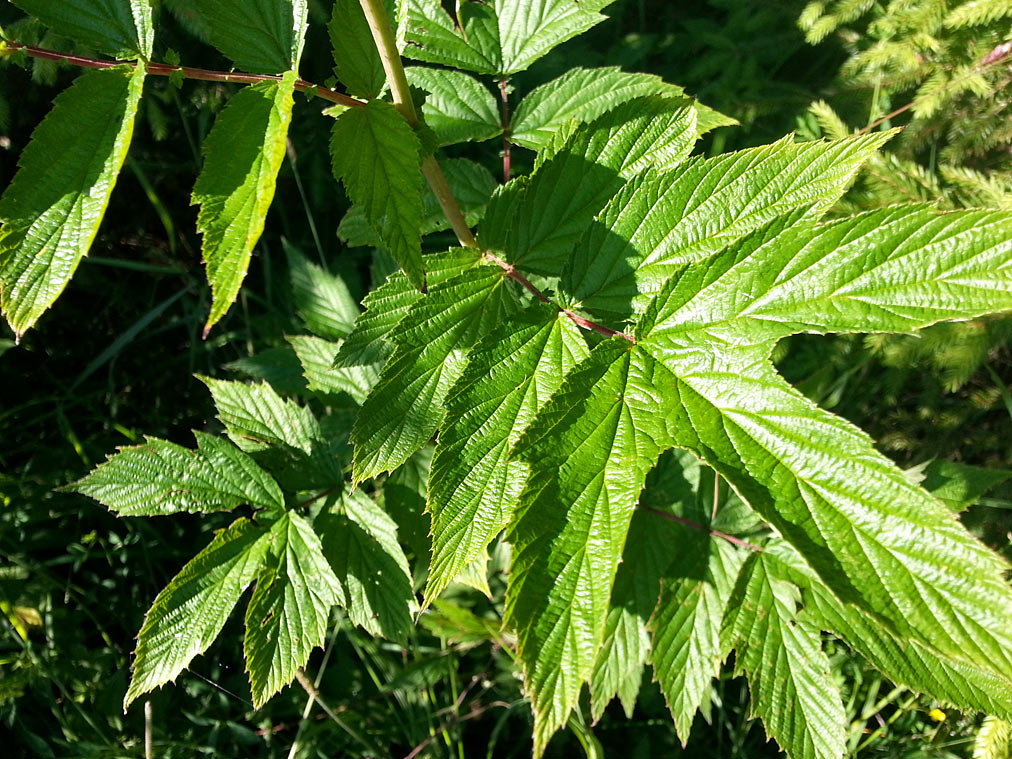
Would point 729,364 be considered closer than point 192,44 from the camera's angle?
Yes

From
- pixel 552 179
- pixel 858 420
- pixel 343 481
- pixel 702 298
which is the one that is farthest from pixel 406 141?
pixel 858 420

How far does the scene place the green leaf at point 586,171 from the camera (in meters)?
1.28

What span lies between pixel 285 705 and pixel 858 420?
82.1 inches

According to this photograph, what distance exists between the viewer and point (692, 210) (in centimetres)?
115

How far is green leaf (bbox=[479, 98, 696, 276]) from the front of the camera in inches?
50.4

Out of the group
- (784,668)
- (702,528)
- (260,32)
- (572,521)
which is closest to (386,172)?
(260,32)

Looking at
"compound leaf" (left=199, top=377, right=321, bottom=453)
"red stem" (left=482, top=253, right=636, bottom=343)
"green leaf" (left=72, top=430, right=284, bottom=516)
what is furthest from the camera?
"compound leaf" (left=199, top=377, right=321, bottom=453)

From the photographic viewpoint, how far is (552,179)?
1302mm

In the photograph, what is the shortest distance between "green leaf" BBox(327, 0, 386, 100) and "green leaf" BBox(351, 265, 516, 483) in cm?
32

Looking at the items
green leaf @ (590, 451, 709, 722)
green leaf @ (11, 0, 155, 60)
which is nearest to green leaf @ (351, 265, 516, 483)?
green leaf @ (11, 0, 155, 60)

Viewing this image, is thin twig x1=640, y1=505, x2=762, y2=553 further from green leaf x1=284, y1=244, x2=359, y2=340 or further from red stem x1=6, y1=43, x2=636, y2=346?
green leaf x1=284, y1=244, x2=359, y2=340

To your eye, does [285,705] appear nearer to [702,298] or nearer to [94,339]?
[94,339]

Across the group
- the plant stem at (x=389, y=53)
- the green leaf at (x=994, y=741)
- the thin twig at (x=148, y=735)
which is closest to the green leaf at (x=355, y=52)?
the plant stem at (x=389, y=53)

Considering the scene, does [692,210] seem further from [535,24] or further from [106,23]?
[106,23]
